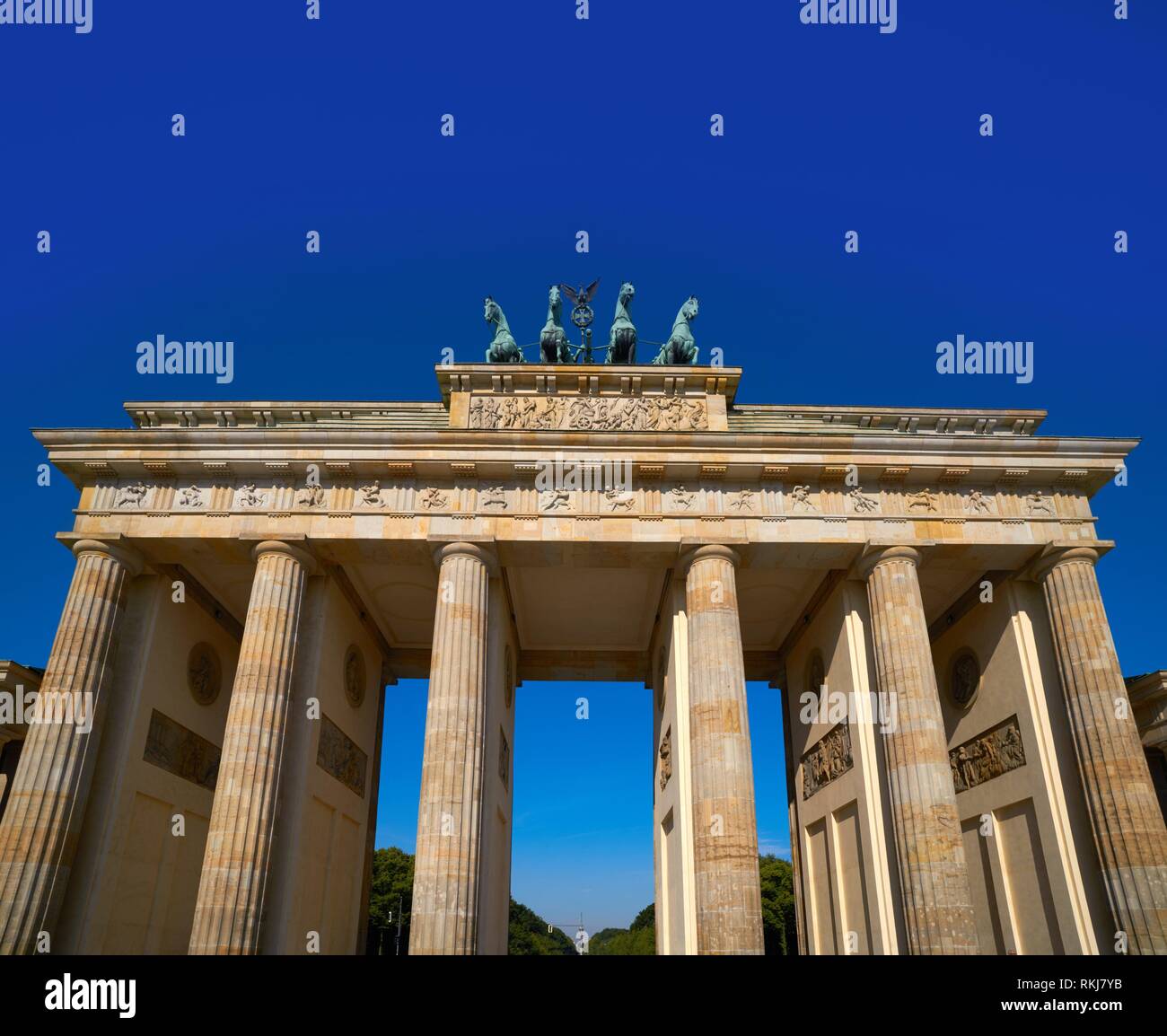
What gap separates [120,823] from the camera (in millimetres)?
16766

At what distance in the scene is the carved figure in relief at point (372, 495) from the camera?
18359 mm

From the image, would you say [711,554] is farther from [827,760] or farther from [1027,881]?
[1027,881]

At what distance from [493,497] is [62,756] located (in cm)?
1004

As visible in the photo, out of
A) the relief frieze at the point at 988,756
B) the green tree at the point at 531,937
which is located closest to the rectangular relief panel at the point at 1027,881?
the relief frieze at the point at 988,756

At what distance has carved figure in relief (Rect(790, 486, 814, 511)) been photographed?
1858 cm

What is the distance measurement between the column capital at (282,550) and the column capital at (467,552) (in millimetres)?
2924

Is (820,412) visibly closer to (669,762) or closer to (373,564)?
(669,762)

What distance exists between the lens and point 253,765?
15906mm

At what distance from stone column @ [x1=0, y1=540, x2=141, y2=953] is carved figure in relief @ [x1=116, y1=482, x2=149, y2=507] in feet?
3.40

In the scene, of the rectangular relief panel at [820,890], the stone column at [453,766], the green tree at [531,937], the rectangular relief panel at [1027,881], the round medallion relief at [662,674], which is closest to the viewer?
the stone column at [453,766]

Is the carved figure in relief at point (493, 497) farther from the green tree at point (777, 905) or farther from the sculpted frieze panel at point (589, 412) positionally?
the green tree at point (777, 905)

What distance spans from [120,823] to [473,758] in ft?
24.8

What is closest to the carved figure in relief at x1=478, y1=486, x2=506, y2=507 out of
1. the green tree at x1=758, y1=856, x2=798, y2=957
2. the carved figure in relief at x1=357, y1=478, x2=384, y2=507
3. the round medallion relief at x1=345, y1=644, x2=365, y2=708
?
the carved figure in relief at x1=357, y1=478, x2=384, y2=507
